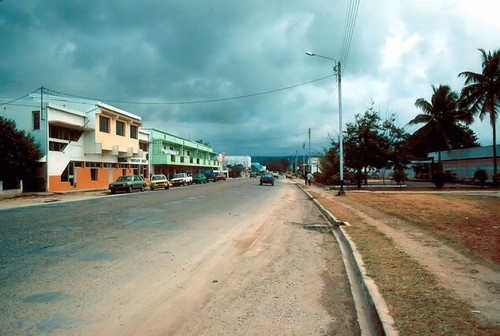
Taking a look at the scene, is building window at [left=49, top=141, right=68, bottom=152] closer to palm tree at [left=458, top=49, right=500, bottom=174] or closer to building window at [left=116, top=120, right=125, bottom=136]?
building window at [left=116, top=120, right=125, bottom=136]

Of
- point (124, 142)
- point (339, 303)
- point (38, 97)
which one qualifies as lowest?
point (339, 303)

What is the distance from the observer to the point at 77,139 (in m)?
38.0

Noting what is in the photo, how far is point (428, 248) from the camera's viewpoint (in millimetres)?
8516

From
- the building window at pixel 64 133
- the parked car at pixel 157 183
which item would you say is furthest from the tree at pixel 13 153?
the parked car at pixel 157 183

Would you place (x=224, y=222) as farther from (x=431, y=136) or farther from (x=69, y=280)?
(x=431, y=136)

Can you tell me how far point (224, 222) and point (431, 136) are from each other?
45373 millimetres

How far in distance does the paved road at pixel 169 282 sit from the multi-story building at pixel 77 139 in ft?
79.0

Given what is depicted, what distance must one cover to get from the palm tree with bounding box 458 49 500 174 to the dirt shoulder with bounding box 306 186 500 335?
85.7 feet

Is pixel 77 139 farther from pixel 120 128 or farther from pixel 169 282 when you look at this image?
pixel 169 282

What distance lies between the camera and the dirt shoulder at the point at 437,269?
433cm

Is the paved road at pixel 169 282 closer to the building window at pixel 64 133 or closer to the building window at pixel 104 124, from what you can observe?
the building window at pixel 64 133

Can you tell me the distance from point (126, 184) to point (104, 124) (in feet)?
36.8

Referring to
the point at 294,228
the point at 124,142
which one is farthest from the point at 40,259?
the point at 124,142

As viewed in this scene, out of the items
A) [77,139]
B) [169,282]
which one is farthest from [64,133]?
[169,282]
